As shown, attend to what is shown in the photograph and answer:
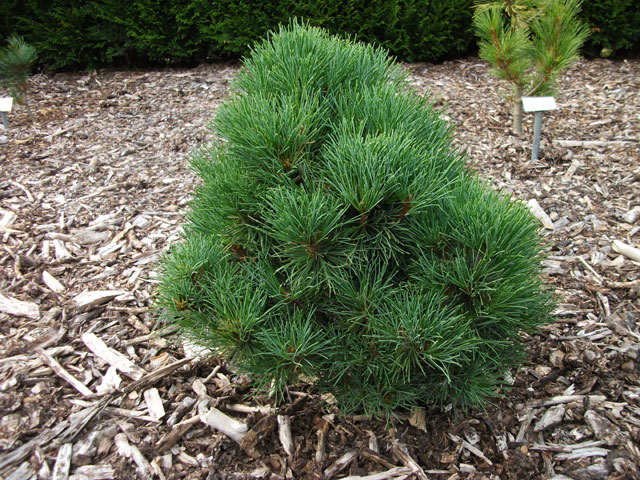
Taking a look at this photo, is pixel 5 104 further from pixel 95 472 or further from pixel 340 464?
pixel 340 464

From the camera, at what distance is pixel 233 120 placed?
5.83 ft

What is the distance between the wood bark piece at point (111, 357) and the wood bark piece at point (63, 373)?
0.16m

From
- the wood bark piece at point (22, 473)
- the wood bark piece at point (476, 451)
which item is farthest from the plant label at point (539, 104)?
the wood bark piece at point (22, 473)

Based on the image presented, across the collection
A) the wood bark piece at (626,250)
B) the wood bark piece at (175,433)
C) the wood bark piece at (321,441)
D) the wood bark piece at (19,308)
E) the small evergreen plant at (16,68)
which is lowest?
the wood bark piece at (626,250)

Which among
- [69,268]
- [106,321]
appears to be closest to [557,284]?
[106,321]

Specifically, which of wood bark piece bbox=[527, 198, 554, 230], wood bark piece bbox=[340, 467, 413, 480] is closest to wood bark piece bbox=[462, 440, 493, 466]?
wood bark piece bbox=[340, 467, 413, 480]

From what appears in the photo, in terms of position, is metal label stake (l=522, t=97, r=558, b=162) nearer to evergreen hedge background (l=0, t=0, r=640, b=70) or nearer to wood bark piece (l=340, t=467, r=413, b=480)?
evergreen hedge background (l=0, t=0, r=640, b=70)

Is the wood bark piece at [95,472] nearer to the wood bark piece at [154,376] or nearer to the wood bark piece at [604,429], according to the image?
the wood bark piece at [154,376]

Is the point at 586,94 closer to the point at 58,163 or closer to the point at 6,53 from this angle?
the point at 58,163

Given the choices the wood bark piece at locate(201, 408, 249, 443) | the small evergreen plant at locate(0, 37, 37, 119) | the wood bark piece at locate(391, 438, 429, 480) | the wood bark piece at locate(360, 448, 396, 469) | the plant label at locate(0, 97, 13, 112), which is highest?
the small evergreen plant at locate(0, 37, 37, 119)

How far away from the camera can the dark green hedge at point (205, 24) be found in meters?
5.54

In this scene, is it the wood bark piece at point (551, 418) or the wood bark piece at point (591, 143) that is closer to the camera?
the wood bark piece at point (551, 418)

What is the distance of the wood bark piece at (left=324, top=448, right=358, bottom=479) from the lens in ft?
6.13

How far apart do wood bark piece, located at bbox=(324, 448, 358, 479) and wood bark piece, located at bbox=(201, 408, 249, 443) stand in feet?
1.15
